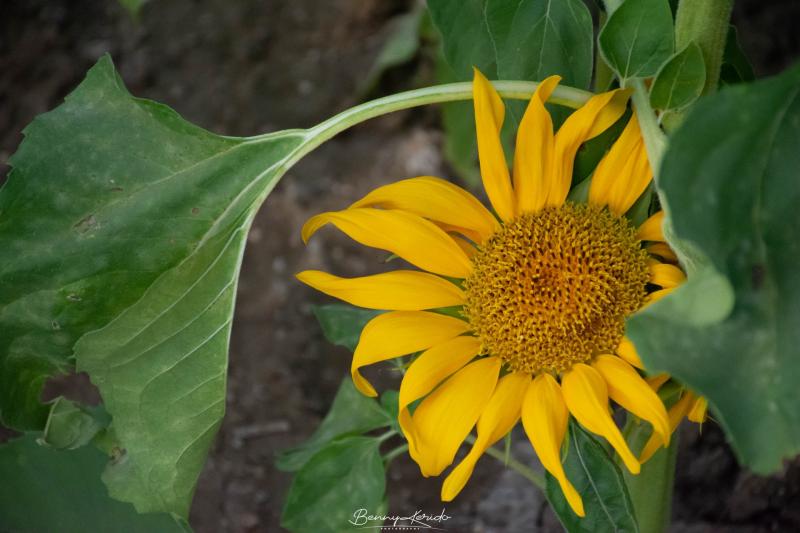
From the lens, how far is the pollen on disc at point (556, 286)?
0.65 meters

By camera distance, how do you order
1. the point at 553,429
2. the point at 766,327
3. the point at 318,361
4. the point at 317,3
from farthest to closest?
the point at 317,3, the point at 318,361, the point at 553,429, the point at 766,327

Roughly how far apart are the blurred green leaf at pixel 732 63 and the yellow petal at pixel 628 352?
250 mm

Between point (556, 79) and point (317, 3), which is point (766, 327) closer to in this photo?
point (556, 79)

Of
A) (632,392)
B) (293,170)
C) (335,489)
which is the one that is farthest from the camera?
(293,170)

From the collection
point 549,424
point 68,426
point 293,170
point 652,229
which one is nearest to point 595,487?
point 549,424

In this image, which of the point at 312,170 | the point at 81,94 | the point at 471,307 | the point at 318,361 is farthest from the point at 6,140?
the point at 471,307

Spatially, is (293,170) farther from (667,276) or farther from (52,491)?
(667,276)

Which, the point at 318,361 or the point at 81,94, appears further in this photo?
the point at 318,361

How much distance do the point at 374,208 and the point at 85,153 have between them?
190mm

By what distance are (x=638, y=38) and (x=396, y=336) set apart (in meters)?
0.24

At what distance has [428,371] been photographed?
64 cm

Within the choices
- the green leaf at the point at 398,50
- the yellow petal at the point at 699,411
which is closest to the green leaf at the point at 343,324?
the yellow petal at the point at 699,411

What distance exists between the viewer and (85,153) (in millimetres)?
662

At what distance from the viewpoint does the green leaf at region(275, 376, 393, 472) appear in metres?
0.89
